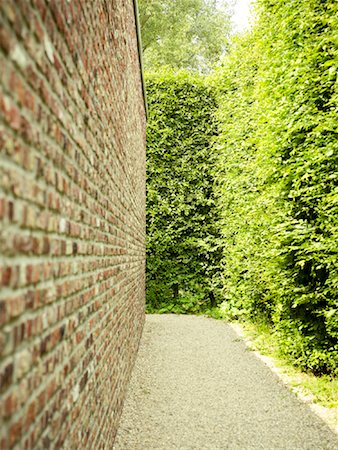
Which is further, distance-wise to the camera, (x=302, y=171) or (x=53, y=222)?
(x=302, y=171)

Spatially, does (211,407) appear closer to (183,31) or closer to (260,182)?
(260,182)

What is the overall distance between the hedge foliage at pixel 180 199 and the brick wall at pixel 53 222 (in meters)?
7.55

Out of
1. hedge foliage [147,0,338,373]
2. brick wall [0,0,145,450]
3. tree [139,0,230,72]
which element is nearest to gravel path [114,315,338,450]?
hedge foliage [147,0,338,373]

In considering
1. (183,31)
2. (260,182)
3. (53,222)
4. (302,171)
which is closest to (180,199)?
(260,182)

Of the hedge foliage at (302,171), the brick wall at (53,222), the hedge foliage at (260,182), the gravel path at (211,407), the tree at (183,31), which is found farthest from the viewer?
the tree at (183,31)

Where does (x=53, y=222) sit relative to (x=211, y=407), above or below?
→ above

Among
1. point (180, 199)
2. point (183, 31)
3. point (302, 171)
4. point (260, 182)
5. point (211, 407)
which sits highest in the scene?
point (183, 31)

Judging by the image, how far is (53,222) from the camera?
1.40m

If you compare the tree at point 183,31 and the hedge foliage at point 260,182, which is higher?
A: the tree at point 183,31

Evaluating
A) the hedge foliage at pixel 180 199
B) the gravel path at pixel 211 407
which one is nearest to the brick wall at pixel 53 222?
the gravel path at pixel 211 407

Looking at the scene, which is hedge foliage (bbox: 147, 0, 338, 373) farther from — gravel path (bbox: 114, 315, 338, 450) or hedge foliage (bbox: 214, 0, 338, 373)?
gravel path (bbox: 114, 315, 338, 450)

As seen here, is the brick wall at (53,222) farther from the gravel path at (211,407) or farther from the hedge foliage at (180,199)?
the hedge foliage at (180,199)

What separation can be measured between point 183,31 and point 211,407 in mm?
16633

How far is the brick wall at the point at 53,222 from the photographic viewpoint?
981 mm
